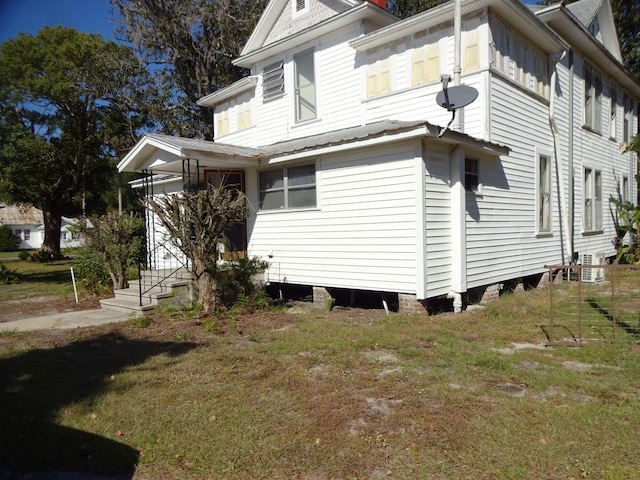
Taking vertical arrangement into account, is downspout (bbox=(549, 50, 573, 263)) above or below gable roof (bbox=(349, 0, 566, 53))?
below

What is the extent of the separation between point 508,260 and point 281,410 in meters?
7.34

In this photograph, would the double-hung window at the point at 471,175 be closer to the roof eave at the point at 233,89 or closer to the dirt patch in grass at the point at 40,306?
the roof eave at the point at 233,89

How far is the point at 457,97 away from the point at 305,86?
17.1 ft

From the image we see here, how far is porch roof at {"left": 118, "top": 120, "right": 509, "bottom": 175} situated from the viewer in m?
7.67

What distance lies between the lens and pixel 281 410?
13.6 ft

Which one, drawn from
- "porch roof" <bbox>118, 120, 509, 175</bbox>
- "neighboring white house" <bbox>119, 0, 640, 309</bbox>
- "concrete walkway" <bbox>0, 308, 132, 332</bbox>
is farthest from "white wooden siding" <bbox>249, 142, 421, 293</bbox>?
"concrete walkway" <bbox>0, 308, 132, 332</bbox>

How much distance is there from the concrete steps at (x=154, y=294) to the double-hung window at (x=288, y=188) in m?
2.55

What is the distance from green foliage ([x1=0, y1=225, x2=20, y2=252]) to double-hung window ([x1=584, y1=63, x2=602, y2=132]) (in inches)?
2041

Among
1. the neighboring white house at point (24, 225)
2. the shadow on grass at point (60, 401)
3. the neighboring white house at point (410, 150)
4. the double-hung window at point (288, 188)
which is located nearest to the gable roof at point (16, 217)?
the neighboring white house at point (24, 225)

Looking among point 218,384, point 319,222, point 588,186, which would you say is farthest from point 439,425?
point 588,186

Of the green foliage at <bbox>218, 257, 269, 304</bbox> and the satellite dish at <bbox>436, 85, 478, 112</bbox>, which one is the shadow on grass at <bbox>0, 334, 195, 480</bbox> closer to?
the green foliage at <bbox>218, 257, 269, 304</bbox>

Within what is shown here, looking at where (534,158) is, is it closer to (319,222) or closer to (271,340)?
(319,222)

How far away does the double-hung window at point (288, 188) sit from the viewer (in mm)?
9758

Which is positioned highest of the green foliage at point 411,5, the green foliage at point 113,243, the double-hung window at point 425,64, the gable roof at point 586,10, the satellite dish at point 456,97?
the green foliage at point 411,5
